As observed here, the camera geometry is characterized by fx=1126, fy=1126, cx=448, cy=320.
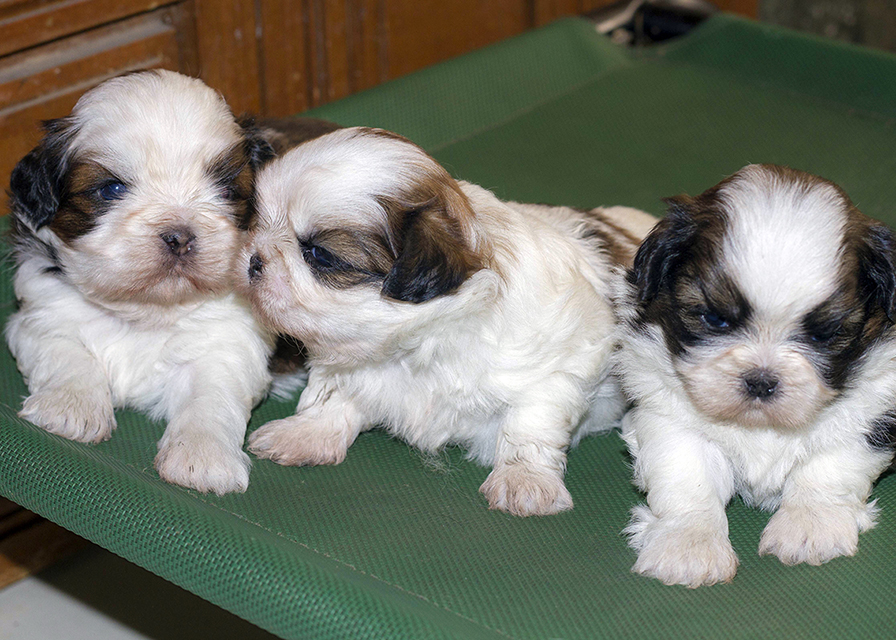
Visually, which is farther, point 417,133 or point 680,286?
point 417,133

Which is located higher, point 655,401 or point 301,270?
point 301,270

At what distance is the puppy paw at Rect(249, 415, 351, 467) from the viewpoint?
3.38 m

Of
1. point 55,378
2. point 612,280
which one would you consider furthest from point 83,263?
point 612,280

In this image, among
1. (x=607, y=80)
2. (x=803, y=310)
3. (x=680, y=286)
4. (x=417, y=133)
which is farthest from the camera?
(x=607, y=80)

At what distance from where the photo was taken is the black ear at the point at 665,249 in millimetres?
2936

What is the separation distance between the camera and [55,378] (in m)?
3.46

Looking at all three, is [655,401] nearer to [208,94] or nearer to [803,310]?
[803,310]

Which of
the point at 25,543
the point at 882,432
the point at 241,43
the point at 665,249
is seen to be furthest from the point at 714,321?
the point at 241,43

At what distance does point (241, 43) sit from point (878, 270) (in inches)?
149

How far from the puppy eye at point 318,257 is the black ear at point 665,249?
32.3 inches

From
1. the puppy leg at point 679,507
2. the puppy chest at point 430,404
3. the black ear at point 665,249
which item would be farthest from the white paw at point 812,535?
the puppy chest at point 430,404

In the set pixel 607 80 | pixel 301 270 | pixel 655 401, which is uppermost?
pixel 301 270

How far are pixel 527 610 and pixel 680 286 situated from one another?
912mm

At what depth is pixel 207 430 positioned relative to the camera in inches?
128
